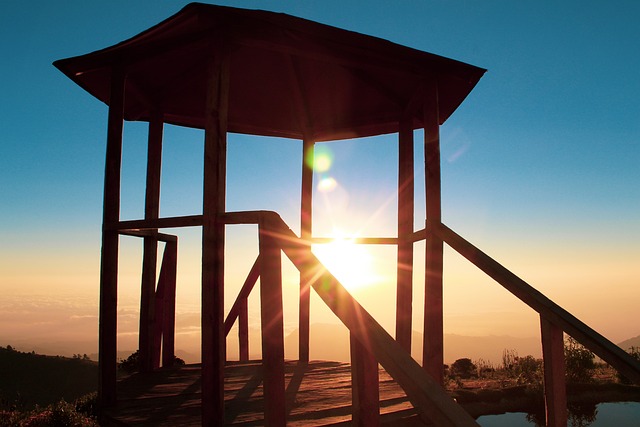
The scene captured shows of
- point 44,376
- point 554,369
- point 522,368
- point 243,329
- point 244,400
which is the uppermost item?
point 554,369

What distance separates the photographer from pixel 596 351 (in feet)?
10.6

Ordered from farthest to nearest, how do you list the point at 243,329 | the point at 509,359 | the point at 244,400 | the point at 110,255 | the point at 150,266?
the point at 509,359 < the point at 243,329 < the point at 150,266 < the point at 244,400 < the point at 110,255

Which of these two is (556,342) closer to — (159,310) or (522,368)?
(159,310)

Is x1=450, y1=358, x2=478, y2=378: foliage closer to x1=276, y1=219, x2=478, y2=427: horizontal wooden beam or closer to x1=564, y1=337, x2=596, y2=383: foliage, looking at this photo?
x1=564, y1=337, x2=596, y2=383: foliage

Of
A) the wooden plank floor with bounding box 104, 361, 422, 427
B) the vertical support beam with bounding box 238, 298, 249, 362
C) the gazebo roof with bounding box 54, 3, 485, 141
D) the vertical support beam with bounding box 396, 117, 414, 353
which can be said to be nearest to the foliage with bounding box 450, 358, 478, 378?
the vertical support beam with bounding box 396, 117, 414, 353

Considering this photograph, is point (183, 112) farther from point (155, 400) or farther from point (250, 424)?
point (250, 424)

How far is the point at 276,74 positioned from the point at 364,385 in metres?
5.69

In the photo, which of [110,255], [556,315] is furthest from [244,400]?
[556,315]

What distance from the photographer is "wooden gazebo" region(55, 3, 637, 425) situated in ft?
9.52

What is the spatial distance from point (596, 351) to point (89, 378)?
68.3 ft

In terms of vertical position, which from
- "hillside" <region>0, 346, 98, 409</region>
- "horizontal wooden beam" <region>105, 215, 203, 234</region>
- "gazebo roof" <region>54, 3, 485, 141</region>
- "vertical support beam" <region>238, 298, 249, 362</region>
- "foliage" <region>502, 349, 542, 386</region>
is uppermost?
"gazebo roof" <region>54, 3, 485, 141</region>

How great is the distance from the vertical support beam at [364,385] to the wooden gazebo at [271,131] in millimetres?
19

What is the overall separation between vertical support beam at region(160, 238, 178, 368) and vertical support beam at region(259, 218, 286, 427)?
12.4 ft

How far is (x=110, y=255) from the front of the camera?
15.5 feet
